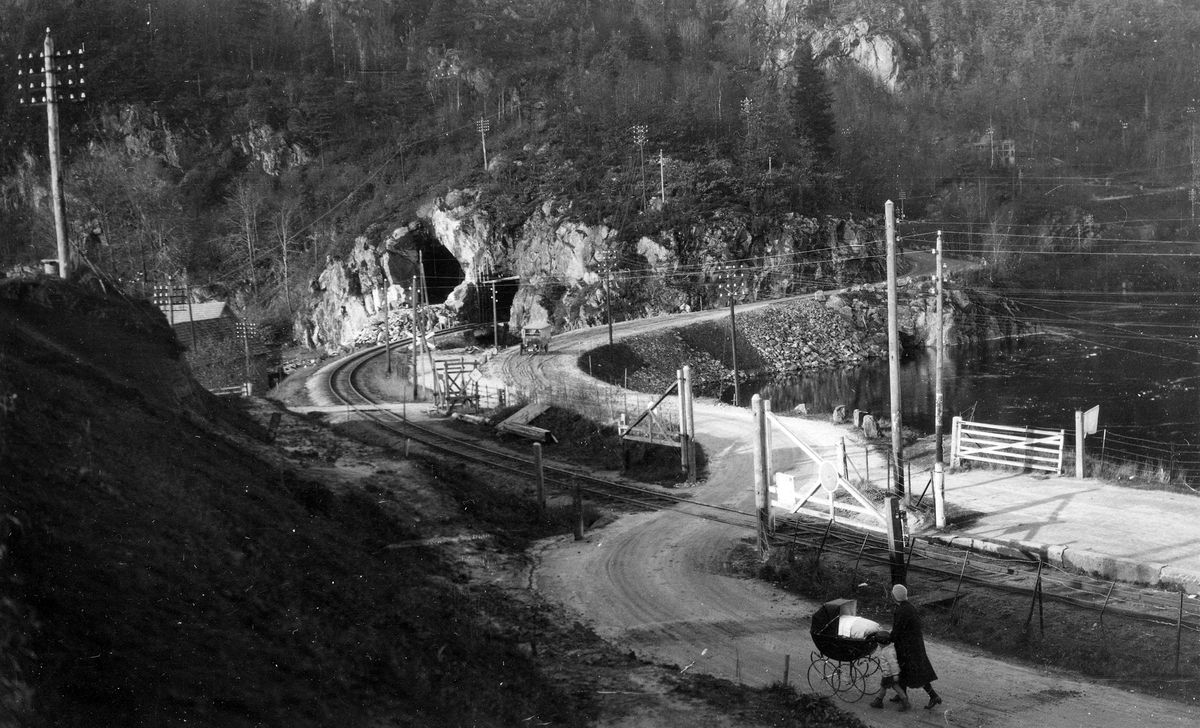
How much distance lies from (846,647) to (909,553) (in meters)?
4.51

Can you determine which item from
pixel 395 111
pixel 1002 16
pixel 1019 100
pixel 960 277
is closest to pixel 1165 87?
pixel 1019 100

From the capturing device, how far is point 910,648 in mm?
9484

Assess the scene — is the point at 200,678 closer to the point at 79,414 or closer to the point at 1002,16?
the point at 79,414

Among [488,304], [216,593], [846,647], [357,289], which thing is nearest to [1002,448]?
[846,647]

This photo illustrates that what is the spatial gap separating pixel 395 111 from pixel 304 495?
314 feet

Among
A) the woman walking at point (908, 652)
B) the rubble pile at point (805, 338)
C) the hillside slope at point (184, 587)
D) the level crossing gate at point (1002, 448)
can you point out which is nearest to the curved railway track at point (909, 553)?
the woman walking at point (908, 652)

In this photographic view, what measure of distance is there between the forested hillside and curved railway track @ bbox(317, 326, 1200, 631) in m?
29.3

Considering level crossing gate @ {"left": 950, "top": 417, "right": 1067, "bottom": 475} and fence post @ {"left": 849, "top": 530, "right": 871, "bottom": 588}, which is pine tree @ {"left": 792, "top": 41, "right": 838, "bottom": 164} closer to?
level crossing gate @ {"left": 950, "top": 417, "right": 1067, "bottom": 475}

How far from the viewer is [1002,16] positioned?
14362 centimetres

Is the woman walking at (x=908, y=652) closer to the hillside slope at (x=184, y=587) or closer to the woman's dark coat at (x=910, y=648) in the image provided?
the woman's dark coat at (x=910, y=648)

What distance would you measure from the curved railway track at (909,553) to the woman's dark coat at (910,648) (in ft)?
12.1

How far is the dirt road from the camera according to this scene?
386 inches

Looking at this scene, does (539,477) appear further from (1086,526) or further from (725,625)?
(1086,526)

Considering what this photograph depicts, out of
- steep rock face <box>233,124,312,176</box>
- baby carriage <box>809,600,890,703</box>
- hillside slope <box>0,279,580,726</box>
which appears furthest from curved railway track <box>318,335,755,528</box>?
steep rock face <box>233,124,312,176</box>
